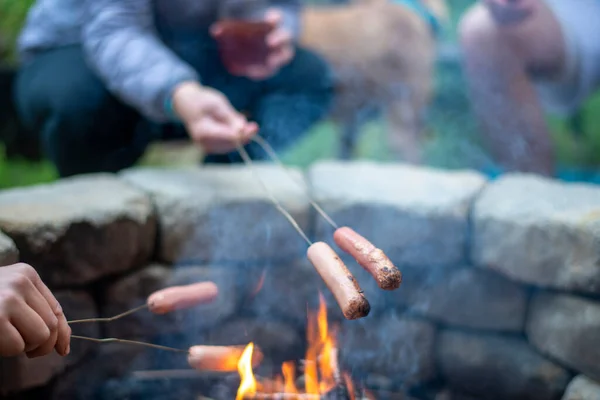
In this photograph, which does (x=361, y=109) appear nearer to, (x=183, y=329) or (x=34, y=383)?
(x=183, y=329)

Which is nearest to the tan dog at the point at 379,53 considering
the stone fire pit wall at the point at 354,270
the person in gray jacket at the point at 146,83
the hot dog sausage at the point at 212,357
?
the person in gray jacket at the point at 146,83

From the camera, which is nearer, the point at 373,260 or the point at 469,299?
the point at 373,260

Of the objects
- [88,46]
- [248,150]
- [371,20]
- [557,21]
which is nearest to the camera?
[88,46]

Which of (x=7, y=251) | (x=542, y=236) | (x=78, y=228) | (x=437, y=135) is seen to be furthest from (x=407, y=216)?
(x=437, y=135)

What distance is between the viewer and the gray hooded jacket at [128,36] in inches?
77.5

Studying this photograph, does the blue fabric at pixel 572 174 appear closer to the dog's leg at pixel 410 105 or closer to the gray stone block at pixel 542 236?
the dog's leg at pixel 410 105

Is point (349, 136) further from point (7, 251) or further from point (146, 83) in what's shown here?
point (7, 251)

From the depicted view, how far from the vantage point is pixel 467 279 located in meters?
1.81

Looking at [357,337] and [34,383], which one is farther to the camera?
[357,337]

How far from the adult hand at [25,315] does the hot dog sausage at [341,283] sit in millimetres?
507

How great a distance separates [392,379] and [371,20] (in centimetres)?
219

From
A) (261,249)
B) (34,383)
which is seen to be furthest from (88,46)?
(34,383)

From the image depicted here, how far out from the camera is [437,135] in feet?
14.8

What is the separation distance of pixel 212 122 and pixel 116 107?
2.47 feet
